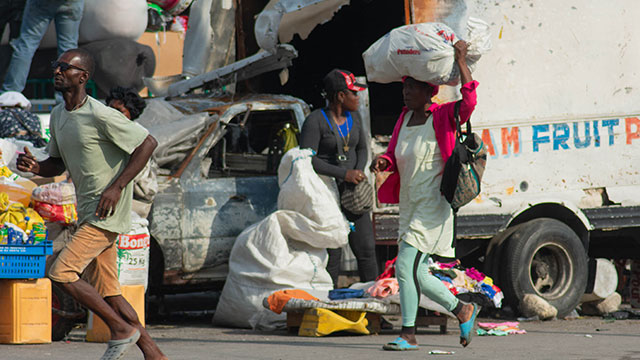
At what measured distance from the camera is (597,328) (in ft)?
28.7

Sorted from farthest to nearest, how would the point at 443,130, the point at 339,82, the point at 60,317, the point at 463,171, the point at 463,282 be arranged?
the point at 339,82 → the point at 463,282 → the point at 60,317 → the point at 443,130 → the point at 463,171

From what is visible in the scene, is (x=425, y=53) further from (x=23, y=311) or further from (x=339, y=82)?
(x=23, y=311)

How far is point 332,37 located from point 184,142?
338cm

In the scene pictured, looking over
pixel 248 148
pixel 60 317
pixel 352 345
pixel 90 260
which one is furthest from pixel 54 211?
pixel 248 148

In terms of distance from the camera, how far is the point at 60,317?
297 inches

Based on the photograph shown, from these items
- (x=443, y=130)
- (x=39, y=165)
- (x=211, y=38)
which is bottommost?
(x=39, y=165)

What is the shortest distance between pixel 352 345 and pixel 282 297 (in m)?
0.95

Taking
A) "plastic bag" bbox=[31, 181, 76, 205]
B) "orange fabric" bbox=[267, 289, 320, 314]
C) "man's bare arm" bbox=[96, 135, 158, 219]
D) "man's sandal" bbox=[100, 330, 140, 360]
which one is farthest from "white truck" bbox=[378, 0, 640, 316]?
"man's sandal" bbox=[100, 330, 140, 360]

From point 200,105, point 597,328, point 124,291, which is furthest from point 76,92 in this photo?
point 597,328

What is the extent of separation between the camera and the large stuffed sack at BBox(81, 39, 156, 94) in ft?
39.5

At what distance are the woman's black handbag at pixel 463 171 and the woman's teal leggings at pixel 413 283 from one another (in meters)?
0.39

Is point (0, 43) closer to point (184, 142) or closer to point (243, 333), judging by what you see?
point (184, 142)

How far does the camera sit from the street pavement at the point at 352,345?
650 centimetres

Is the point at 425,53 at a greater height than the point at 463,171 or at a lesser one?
Result: greater
